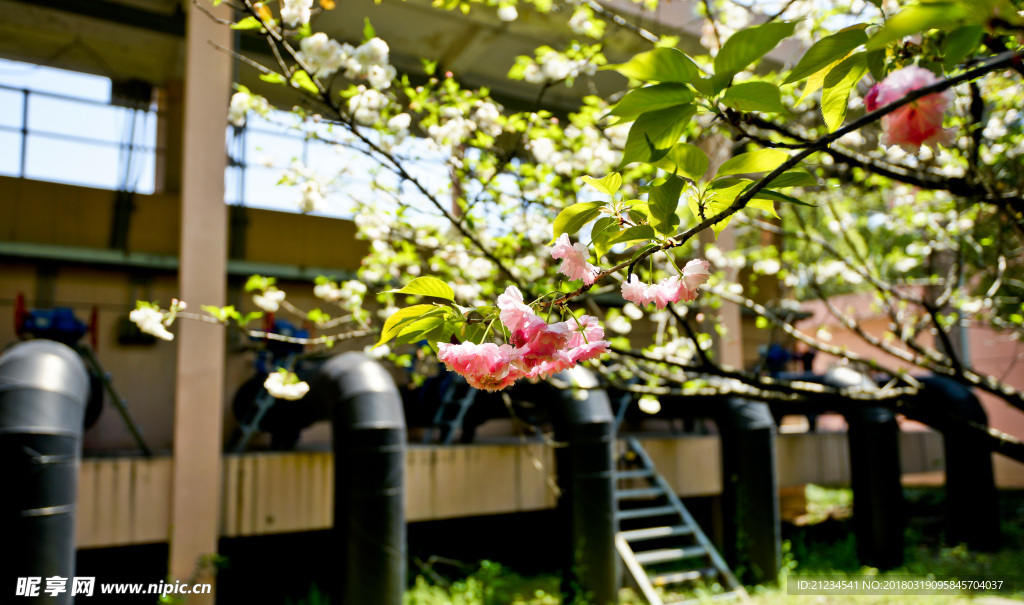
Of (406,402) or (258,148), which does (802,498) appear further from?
(258,148)

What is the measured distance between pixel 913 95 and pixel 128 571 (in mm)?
7566

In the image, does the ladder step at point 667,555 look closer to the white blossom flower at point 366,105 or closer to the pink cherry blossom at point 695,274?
the white blossom flower at point 366,105

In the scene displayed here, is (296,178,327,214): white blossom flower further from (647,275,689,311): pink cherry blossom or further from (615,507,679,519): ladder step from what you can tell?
(615,507,679,519): ladder step

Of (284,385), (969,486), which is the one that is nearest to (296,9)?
(284,385)

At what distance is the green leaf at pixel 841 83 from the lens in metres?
1.14

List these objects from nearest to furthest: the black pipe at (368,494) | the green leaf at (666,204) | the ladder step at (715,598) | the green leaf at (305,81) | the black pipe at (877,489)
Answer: the green leaf at (666,204), the green leaf at (305,81), the black pipe at (368,494), the ladder step at (715,598), the black pipe at (877,489)

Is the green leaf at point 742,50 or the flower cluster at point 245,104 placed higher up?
the flower cluster at point 245,104

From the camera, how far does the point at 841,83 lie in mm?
1163

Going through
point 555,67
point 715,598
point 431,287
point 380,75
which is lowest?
point 715,598

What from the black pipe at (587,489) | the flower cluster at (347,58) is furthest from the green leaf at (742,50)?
the black pipe at (587,489)

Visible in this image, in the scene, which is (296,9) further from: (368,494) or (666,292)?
(368,494)

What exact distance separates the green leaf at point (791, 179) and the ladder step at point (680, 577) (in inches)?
239

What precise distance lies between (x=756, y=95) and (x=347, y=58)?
2.30 meters

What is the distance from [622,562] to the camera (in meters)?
6.61
